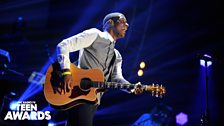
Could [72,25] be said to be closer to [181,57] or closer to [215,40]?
[181,57]

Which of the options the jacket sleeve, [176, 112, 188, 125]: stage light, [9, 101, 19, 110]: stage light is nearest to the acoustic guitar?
the jacket sleeve

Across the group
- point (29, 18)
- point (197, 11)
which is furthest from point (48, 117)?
point (197, 11)

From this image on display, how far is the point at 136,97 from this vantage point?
901 centimetres

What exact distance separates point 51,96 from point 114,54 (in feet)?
2.82

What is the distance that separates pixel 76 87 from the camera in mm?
3520

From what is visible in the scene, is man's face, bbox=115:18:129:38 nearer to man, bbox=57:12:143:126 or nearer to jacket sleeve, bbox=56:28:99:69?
man, bbox=57:12:143:126

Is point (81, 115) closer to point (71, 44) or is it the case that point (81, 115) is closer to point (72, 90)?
point (72, 90)

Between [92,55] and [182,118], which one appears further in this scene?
[182,118]

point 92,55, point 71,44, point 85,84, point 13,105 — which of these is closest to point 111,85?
point 85,84

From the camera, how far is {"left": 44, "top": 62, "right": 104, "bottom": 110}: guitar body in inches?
136

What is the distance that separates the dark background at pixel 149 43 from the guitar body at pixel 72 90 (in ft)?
14.6

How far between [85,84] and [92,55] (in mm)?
323

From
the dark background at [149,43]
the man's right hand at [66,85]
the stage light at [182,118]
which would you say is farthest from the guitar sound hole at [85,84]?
the stage light at [182,118]

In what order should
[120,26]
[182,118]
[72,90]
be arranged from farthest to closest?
[182,118]
[120,26]
[72,90]
